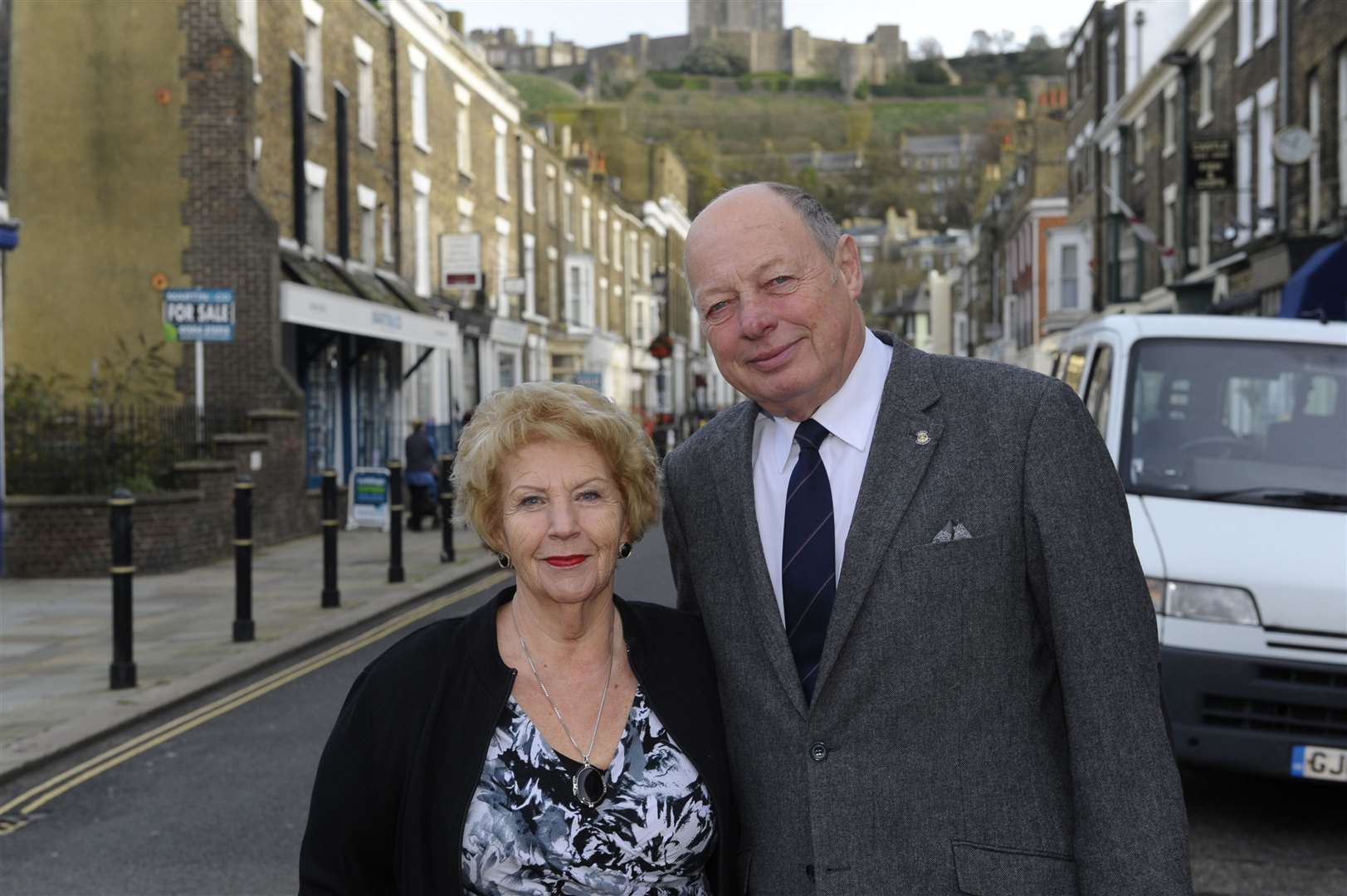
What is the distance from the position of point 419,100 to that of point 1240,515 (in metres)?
25.6

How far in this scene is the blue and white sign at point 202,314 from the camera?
14.6 metres

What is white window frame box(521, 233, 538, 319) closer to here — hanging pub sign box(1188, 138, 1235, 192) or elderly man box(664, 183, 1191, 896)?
hanging pub sign box(1188, 138, 1235, 192)

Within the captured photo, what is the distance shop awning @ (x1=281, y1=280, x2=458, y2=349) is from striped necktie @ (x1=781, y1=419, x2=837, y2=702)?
60.4 feet

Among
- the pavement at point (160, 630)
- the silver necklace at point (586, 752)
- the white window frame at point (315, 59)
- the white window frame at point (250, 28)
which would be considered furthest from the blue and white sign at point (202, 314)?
the silver necklace at point (586, 752)

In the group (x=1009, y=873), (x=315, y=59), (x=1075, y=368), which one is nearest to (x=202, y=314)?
(x=315, y=59)

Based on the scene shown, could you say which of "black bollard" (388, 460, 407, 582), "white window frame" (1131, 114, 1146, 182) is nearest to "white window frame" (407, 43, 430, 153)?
"black bollard" (388, 460, 407, 582)

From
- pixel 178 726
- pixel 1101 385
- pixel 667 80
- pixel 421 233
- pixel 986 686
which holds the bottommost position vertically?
pixel 178 726

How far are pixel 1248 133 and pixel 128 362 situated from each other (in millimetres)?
19520

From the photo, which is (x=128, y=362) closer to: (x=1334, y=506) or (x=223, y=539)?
(x=223, y=539)

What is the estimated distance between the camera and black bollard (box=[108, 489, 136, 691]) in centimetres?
870

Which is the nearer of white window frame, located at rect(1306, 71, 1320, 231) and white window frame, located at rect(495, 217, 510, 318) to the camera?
white window frame, located at rect(1306, 71, 1320, 231)

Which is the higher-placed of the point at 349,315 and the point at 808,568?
the point at 349,315

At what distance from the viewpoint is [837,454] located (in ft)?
8.41

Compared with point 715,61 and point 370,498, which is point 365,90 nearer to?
point 370,498
